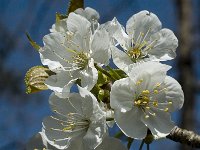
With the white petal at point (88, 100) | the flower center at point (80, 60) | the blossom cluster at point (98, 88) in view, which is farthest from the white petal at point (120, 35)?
the white petal at point (88, 100)

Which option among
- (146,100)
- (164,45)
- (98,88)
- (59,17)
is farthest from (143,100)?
(59,17)

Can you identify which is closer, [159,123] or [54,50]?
[159,123]

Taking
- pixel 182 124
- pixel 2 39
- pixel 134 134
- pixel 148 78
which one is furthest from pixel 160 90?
pixel 2 39

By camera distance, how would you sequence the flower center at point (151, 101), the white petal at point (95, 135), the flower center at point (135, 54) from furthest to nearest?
the flower center at point (135, 54) < the flower center at point (151, 101) < the white petal at point (95, 135)

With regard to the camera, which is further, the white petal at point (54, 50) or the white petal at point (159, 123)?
the white petal at point (54, 50)

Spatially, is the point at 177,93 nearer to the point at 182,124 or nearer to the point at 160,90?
the point at 160,90

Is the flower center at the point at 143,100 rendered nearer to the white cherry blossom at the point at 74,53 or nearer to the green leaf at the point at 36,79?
the white cherry blossom at the point at 74,53

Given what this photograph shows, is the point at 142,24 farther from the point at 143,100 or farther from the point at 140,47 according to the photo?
the point at 143,100
